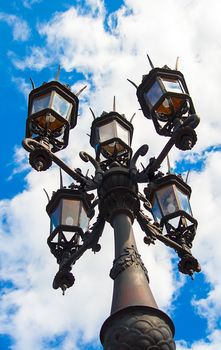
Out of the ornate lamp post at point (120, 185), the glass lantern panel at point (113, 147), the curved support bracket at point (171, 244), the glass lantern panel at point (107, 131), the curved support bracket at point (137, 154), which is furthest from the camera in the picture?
→ the glass lantern panel at point (107, 131)

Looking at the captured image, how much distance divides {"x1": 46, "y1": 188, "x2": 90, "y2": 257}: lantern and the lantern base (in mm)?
1883

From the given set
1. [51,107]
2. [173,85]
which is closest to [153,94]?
[173,85]

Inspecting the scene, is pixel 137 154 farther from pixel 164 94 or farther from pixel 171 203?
pixel 164 94

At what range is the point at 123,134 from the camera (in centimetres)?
741

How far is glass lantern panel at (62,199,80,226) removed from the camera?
631 centimetres

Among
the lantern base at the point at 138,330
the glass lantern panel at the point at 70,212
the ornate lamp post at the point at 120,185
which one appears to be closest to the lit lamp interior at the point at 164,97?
the ornate lamp post at the point at 120,185

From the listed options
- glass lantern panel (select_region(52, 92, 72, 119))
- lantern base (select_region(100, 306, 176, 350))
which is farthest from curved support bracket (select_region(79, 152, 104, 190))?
lantern base (select_region(100, 306, 176, 350))

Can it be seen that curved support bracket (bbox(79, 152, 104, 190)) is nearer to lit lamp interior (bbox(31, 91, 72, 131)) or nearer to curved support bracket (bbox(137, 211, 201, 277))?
lit lamp interior (bbox(31, 91, 72, 131))

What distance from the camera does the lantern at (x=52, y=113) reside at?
6703 mm

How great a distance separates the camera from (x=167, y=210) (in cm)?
651

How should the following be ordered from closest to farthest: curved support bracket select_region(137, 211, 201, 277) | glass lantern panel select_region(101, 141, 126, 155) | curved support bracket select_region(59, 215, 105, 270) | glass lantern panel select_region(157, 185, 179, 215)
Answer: curved support bracket select_region(59, 215, 105, 270) → curved support bracket select_region(137, 211, 201, 277) → glass lantern panel select_region(157, 185, 179, 215) → glass lantern panel select_region(101, 141, 126, 155)

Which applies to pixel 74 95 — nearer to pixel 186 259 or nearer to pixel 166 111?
pixel 166 111

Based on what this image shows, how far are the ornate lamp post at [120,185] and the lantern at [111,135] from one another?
0.04 feet

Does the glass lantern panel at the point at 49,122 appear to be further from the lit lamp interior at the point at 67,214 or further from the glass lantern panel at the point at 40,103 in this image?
the lit lamp interior at the point at 67,214
